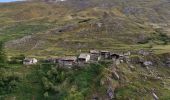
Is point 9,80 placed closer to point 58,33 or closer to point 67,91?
point 67,91

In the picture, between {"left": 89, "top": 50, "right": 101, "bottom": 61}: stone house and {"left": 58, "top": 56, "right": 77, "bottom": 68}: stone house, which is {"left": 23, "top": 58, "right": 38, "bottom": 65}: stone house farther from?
{"left": 89, "top": 50, "right": 101, "bottom": 61}: stone house

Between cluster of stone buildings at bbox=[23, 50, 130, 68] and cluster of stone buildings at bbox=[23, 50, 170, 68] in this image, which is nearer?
cluster of stone buildings at bbox=[23, 50, 130, 68]

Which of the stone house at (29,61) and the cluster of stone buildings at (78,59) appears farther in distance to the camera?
the stone house at (29,61)

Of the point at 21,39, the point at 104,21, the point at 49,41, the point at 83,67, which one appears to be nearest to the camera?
the point at 83,67

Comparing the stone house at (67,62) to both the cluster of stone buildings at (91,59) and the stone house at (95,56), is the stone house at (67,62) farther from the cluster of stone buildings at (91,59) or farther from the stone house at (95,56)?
the stone house at (95,56)

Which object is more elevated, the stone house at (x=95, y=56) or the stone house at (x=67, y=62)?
the stone house at (x=67, y=62)

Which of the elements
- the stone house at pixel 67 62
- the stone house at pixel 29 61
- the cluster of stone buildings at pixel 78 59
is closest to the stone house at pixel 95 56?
the cluster of stone buildings at pixel 78 59

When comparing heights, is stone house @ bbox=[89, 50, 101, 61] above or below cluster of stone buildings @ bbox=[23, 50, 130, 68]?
below

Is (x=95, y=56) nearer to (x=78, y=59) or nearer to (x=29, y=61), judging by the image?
(x=78, y=59)

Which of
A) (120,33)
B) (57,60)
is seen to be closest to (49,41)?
(120,33)

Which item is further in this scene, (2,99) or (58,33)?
(58,33)

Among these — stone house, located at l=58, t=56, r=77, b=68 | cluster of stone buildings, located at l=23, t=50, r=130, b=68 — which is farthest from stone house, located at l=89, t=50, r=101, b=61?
stone house, located at l=58, t=56, r=77, b=68
